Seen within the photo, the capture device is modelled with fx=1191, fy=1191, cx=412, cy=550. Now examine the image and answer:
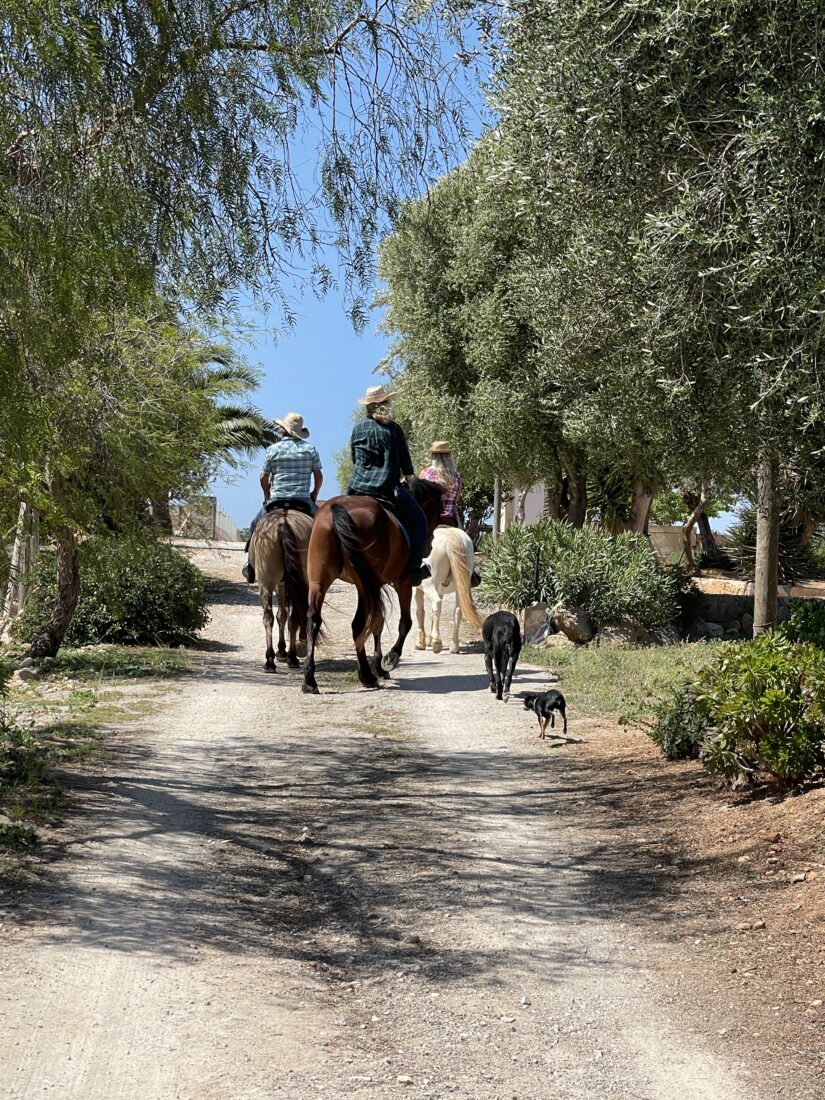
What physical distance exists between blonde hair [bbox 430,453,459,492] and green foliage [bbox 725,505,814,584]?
11696 mm

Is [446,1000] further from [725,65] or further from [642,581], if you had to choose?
[642,581]

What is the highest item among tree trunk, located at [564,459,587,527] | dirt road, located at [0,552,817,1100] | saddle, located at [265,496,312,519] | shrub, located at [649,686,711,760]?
tree trunk, located at [564,459,587,527]

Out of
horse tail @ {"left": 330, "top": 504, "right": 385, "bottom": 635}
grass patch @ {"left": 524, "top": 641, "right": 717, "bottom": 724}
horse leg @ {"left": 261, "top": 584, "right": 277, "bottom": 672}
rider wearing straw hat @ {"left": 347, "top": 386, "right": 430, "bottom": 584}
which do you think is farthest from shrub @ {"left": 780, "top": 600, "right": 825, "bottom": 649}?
horse leg @ {"left": 261, "top": 584, "right": 277, "bottom": 672}

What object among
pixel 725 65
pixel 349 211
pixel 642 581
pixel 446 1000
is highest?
pixel 725 65

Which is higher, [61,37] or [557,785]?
[61,37]

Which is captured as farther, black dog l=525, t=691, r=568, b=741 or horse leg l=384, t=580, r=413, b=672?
horse leg l=384, t=580, r=413, b=672

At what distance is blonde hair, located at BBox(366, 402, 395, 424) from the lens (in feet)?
41.0

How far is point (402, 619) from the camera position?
44.6ft

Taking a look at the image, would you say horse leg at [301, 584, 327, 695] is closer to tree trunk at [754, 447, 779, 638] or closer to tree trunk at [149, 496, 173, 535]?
tree trunk at [149, 496, 173, 535]

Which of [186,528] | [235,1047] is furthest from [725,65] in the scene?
[186,528]

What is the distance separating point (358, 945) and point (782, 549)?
23.1 metres

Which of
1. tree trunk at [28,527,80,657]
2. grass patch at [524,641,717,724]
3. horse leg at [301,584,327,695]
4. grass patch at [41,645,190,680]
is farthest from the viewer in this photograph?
tree trunk at [28,527,80,657]

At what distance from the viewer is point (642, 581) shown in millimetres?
18578

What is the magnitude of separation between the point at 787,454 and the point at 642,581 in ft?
26.7
